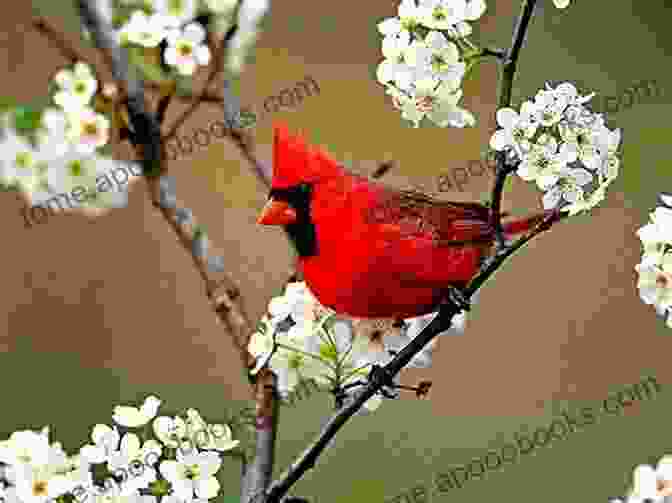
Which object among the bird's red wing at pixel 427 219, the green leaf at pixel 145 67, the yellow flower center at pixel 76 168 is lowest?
the bird's red wing at pixel 427 219

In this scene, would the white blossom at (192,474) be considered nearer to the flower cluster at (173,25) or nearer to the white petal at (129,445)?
the white petal at (129,445)

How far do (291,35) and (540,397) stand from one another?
5.11 feet

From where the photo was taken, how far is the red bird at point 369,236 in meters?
1.51

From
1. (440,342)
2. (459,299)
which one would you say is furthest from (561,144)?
(440,342)

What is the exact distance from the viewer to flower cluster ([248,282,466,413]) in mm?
1438

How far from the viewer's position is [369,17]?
4.21m

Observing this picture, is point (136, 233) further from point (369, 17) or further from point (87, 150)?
point (87, 150)

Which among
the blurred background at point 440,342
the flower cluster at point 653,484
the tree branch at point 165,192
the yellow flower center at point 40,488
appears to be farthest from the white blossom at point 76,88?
the blurred background at point 440,342

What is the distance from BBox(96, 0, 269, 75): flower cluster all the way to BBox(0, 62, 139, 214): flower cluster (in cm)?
A: 12

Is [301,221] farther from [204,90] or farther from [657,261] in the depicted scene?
[657,261]

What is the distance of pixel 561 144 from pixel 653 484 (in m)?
0.35

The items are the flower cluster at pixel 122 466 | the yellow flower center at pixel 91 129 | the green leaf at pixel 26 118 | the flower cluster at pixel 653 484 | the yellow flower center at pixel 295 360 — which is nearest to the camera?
the flower cluster at pixel 653 484

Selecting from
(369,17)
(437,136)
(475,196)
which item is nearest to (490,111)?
(437,136)

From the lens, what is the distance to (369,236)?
61.4 inches
